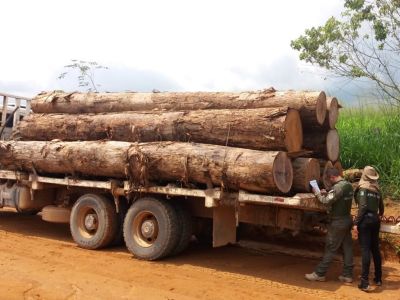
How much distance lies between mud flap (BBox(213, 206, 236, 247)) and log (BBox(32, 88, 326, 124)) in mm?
1752

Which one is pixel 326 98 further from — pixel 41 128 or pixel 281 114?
pixel 41 128

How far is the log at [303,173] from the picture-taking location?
25.5 ft

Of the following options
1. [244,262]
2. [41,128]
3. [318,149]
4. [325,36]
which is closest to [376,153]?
[325,36]

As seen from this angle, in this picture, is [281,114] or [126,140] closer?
[281,114]

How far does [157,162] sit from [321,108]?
276cm

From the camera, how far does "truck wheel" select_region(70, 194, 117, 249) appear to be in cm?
913

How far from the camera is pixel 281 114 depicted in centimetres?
775

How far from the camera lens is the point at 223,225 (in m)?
8.18

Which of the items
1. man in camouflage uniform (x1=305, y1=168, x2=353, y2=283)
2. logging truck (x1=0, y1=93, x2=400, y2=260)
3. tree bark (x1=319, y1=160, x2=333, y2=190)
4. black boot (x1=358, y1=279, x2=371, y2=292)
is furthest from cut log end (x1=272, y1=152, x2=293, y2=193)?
black boot (x1=358, y1=279, x2=371, y2=292)

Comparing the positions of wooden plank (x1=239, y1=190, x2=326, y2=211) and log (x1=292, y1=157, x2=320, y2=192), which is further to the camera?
log (x1=292, y1=157, x2=320, y2=192)

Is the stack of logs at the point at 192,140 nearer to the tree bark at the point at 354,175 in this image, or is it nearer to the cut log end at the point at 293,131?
the cut log end at the point at 293,131

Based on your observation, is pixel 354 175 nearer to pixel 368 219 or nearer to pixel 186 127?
pixel 368 219

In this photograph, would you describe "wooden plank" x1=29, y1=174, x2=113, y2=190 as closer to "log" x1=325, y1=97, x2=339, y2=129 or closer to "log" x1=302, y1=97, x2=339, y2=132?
"log" x1=302, y1=97, x2=339, y2=132

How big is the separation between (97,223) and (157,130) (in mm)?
2052
